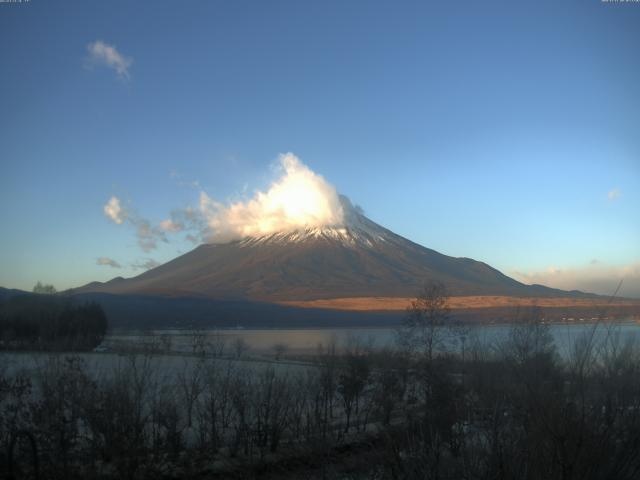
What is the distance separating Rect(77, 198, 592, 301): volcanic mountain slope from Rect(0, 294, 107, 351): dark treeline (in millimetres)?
68752

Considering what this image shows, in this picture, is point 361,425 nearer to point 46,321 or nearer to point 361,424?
point 361,424

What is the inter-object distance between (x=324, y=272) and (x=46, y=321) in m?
126

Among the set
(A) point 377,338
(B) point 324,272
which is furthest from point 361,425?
(B) point 324,272

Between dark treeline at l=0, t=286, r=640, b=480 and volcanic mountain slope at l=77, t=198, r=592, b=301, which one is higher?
volcanic mountain slope at l=77, t=198, r=592, b=301

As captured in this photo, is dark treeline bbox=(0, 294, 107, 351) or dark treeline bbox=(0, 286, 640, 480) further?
dark treeline bbox=(0, 294, 107, 351)

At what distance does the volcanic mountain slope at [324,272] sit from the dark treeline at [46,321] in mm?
68752

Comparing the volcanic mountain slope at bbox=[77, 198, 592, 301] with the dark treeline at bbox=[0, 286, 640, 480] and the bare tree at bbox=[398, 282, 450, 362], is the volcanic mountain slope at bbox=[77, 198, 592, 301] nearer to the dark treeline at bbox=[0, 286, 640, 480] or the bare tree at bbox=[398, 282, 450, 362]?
the bare tree at bbox=[398, 282, 450, 362]

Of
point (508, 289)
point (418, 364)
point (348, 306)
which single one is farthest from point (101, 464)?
point (508, 289)

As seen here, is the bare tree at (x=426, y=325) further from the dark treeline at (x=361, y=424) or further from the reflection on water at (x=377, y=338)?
the dark treeline at (x=361, y=424)

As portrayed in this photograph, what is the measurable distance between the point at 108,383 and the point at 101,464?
2.44 m

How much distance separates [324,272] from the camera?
159000 millimetres

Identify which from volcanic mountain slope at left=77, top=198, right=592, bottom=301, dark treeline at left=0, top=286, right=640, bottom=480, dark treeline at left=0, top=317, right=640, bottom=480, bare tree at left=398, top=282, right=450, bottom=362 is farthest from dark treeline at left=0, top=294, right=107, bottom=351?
volcanic mountain slope at left=77, top=198, right=592, bottom=301

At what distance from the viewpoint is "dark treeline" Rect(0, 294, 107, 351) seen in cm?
3369

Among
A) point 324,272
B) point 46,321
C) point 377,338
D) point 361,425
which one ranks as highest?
point 324,272
